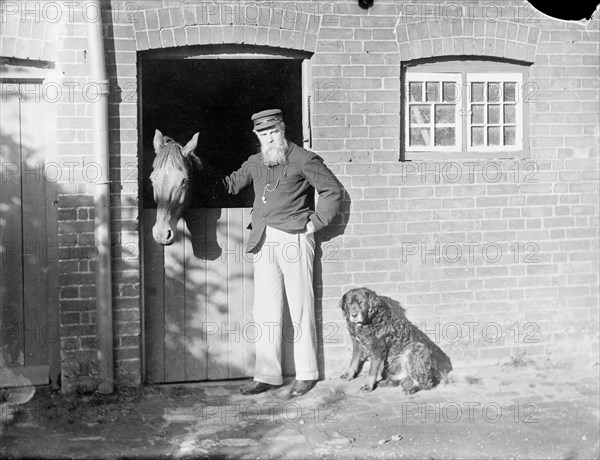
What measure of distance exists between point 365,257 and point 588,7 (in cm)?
439

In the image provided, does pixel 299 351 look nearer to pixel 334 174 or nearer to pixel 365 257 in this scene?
pixel 365 257

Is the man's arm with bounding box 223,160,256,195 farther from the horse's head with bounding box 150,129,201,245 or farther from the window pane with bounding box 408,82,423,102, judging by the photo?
the window pane with bounding box 408,82,423,102

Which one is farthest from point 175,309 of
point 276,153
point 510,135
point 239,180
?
point 510,135

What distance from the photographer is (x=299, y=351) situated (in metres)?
7.61

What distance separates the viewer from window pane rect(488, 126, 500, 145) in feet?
26.9

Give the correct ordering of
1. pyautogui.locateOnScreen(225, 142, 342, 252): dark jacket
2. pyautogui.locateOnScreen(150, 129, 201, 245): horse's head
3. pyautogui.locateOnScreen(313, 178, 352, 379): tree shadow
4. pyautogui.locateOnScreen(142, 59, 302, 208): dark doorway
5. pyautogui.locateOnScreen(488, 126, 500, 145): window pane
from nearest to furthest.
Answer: pyautogui.locateOnScreen(150, 129, 201, 245): horse's head
pyautogui.locateOnScreen(225, 142, 342, 252): dark jacket
pyautogui.locateOnScreen(313, 178, 352, 379): tree shadow
pyautogui.locateOnScreen(488, 126, 500, 145): window pane
pyautogui.locateOnScreen(142, 59, 302, 208): dark doorway

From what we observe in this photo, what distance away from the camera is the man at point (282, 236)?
293 inches

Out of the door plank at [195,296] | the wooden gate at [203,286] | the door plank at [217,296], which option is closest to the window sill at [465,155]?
the wooden gate at [203,286]

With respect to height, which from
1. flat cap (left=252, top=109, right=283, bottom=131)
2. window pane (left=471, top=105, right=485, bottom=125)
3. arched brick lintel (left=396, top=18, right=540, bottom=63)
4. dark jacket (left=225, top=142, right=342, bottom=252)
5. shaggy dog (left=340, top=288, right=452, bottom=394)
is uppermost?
arched brick lintel (left=396, top=18, right=540, bottom=63)

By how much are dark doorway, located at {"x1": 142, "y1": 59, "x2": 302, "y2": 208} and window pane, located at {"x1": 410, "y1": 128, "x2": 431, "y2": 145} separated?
122 cm

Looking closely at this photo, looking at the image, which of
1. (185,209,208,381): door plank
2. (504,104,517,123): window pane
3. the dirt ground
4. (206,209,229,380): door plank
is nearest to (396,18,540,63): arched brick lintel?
(504,104,517,123): window pane

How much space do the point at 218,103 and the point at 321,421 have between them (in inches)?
169

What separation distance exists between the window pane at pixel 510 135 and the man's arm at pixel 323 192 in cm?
191

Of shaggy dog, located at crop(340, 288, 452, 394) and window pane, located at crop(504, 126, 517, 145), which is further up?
window pane, located at crop(504, 126, 517, 145)
